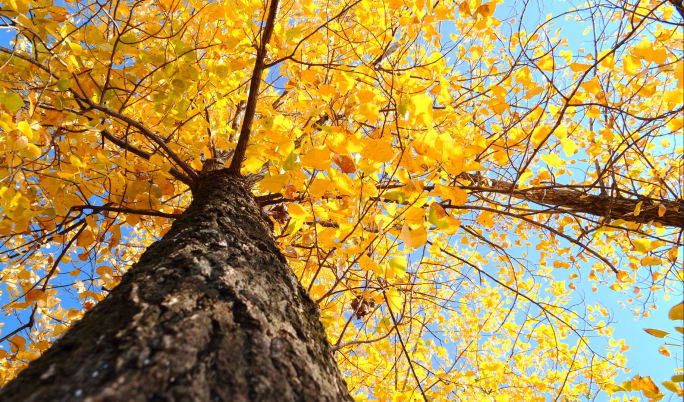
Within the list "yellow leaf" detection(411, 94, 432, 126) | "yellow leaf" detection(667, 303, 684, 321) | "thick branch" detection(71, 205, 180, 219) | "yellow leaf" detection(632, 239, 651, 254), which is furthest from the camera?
"thick branch" detection(71, 205, 180, 219)

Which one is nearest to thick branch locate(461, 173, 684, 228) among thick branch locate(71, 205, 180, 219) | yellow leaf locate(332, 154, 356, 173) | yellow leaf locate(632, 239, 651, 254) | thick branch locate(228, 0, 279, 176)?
yellow leaf locate(632, 239, 651, 254)

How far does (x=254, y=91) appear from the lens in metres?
1.80

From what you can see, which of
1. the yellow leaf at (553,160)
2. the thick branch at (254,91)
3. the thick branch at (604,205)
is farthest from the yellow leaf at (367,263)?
the thick branch at (604,205)

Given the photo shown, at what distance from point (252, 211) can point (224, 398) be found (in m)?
1.28

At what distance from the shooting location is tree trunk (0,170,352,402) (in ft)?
1.39

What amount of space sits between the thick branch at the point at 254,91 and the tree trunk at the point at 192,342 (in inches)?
39.0

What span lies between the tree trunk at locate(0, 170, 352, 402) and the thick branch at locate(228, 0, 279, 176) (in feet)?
3.25

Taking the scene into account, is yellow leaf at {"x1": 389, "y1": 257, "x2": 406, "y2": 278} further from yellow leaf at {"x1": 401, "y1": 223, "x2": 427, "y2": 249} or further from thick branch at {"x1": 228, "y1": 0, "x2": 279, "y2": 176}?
thick branch at {"x1": 228, "y1": 0, "x2": 279, "y2": 176}

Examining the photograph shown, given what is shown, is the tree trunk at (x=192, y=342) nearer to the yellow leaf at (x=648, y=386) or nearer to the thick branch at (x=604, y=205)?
the yellow leaf at (x=648, y=386)

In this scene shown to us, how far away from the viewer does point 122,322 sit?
0.56m

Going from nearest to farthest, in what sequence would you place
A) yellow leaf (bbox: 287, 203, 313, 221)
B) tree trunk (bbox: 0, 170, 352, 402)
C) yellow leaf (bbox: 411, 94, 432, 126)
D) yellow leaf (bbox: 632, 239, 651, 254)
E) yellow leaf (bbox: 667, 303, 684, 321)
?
1. tree trunk (bbox: 0, 170, 352, 402)
2. yellow leaf (bbox: 667, 303, 684, 321)
3. yellow leaf (bbox: 411, 94, 432, 126)
4. yellow leaf (bbox: 287, 203, 313, 221)
5. yellow leaf (bbox: 632, 239, 651, 254)

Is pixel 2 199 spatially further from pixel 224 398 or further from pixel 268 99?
pixel 268 99

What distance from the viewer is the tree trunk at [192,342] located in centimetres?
42

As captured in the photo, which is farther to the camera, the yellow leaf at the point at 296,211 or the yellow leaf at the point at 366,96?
the yellow leaf at the point at 366,96
